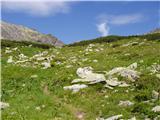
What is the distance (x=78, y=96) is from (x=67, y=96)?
75cm

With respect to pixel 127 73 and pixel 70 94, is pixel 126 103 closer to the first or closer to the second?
pixel 70 94

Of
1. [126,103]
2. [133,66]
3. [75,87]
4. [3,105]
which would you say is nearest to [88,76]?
[75,87]

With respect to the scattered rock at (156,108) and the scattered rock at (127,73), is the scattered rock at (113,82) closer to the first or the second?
the scattered rock at (127,73)

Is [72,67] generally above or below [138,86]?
above

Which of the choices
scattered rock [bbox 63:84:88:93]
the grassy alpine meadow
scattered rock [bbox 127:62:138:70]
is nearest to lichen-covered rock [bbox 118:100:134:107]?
the grassy alpine meadow

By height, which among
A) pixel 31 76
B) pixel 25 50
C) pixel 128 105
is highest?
pixel 25 50

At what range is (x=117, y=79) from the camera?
2978 centimetres

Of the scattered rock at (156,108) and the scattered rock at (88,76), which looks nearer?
the scattered rock at (156,108)

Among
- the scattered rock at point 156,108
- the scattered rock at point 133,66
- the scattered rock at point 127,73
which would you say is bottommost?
the scattered rock at point 156,108

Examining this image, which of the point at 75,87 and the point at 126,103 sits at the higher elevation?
the point at 75,87

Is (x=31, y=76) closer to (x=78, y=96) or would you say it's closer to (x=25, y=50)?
(x=78, y=96)

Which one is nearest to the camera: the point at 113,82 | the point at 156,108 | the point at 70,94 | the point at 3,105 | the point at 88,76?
the point at 156,108

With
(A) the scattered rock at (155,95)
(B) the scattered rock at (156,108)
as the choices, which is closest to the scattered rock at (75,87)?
(A) the scattered rock at (155,95)

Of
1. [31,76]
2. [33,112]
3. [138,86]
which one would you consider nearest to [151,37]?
[31,76]
